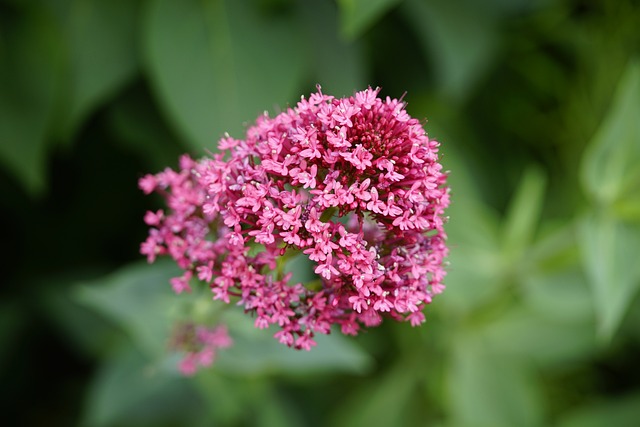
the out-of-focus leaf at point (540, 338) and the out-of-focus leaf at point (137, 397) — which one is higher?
the out-of-focus leaf at point (540, 338)

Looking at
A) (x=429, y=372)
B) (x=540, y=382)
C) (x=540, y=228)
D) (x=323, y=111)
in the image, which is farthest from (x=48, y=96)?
(x=540, y=382)

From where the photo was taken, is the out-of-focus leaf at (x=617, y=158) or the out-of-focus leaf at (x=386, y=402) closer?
the out-of-focus leaf at (x=617, y=158)

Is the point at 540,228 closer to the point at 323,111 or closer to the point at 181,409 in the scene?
the point at 181,409

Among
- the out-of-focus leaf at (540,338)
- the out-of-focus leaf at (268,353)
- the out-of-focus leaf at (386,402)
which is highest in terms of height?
the out-of-focus leaf at (540,338)

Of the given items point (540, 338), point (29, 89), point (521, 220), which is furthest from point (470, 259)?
point (29, 89)

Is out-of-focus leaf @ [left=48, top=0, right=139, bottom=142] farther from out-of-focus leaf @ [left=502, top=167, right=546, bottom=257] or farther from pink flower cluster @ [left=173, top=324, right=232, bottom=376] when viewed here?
out-of-focus leaf @ [left=502, top=167, right=546, bottom=257]

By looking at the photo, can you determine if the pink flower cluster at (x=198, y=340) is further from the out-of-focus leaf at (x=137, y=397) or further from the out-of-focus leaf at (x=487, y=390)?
the out-of-focus leaf at (x=487, y=390)

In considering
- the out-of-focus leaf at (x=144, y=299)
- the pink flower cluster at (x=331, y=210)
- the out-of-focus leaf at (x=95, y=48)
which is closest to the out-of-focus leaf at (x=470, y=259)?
the out-of-focus leaf at (x=144, y=299)

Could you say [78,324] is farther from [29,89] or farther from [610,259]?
[610,259]
